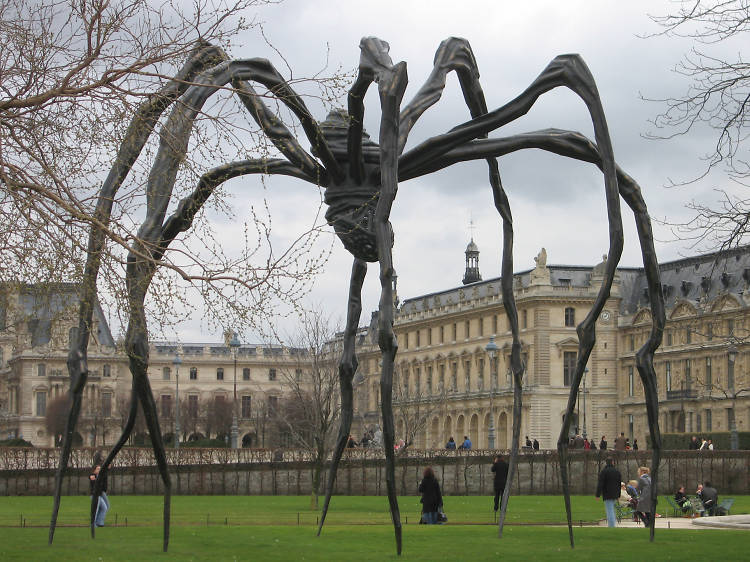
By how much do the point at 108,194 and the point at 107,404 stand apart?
125281 millimetres

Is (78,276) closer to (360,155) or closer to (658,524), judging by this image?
(360,155)

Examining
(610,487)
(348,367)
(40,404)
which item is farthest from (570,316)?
(348,367)

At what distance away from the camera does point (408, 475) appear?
131 ft

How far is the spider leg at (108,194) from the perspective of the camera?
35.9 feet

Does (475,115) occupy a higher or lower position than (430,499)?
higher

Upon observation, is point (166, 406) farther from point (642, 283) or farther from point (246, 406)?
point (642, 283)

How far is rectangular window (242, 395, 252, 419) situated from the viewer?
479 ft

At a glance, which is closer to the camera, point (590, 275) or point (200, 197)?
point (200, 197)

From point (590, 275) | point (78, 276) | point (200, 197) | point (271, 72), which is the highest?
point (590, 275)

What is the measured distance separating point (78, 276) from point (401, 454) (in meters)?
32.5

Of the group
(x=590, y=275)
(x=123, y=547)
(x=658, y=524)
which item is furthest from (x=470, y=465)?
(x=590, y=275)

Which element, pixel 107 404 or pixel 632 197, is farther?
pixel 107 404

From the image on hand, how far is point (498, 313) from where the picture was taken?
4063 inches

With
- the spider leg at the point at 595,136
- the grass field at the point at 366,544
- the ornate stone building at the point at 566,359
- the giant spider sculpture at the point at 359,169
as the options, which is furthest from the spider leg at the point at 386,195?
the ornate stone building at the point at 566,359
